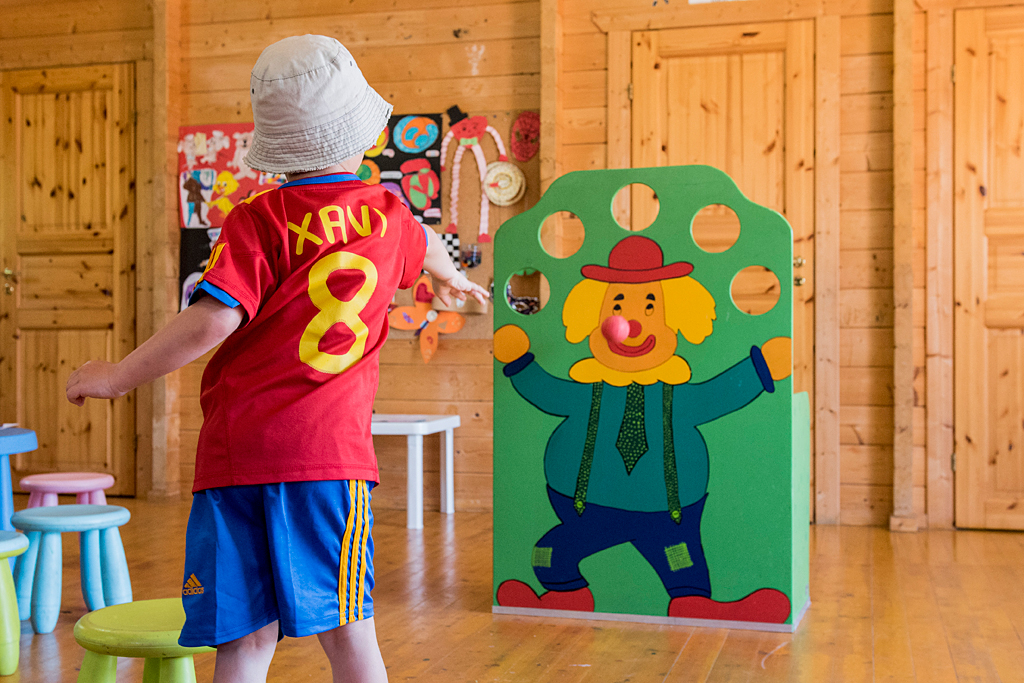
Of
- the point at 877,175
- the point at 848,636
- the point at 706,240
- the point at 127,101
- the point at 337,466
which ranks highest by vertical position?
the point at 127,101

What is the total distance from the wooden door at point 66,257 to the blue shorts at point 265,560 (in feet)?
12.1

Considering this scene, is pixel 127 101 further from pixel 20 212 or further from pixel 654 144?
pixel 654 144

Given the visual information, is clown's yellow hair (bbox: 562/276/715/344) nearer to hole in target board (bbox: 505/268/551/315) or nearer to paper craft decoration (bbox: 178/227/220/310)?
hole in target board (bbox: 505/268/551/315)

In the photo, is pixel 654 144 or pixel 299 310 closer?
pixel 299 310

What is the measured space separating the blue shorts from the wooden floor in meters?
0.90

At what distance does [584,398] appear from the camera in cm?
231

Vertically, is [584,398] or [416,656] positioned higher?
[584,398]

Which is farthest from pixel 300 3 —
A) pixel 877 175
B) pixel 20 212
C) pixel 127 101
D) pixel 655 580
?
pixel 655 580

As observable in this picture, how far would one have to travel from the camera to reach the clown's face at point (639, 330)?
226cm

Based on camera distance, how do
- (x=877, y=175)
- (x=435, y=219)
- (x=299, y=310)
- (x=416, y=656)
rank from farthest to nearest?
1. (x=435, y=219)
2. (x=877, y=175)
3. (x=416, y=656)
4. (x=299, y=310)

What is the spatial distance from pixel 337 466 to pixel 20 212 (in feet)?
13.6

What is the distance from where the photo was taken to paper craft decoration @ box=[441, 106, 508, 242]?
407cm

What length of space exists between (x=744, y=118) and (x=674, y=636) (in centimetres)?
236

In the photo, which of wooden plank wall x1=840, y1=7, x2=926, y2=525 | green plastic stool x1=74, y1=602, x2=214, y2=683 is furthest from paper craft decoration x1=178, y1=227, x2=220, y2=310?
green plastic stool x1=74, y1=602, x2=214, y2=683
